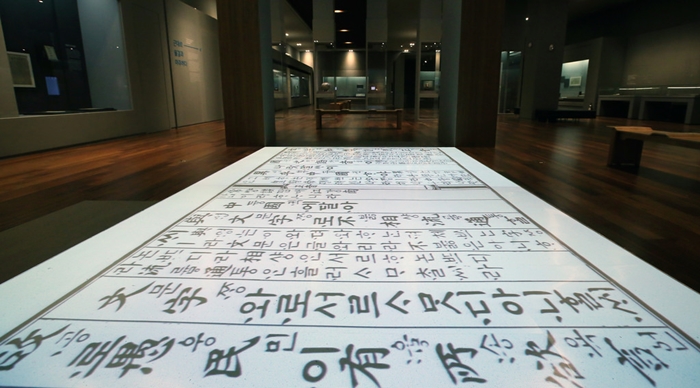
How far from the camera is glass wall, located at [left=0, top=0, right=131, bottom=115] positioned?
17.0ft

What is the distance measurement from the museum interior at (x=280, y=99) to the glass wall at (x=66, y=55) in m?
0.02

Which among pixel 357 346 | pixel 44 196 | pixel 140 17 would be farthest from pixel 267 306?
pixel 140 17

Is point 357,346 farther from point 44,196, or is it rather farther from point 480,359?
point 44,196

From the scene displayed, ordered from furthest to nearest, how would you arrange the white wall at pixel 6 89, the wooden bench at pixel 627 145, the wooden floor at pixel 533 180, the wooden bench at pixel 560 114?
the wooden bench at pixel 560 114 < the white wall at pixel 6 89 < the wooden bench at pixel 627 145 < the wooden floor at pixel 533 180

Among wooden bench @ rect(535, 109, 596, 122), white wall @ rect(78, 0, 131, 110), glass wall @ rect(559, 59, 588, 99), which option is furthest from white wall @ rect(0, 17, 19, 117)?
glass wall @ rect(559, 59, 588, 99)

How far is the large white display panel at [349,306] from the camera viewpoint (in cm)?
105

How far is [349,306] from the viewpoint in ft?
4.45

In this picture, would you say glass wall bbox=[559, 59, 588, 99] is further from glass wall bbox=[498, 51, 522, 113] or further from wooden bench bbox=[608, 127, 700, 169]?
wooden bench bbox=[608, 127, 700, 169]

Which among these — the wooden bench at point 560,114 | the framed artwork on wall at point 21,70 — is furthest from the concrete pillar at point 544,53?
the framed artwork on wall at point 21,70

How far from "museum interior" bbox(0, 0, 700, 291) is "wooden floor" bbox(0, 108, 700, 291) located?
0.06 feet

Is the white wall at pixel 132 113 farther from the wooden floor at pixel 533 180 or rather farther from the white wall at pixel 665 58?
the white wall at pixel 665 58

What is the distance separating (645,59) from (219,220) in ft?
46.6

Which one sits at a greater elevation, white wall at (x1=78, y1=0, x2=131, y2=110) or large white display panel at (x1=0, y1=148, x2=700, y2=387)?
white wall at (x1=78, y1=0, x2=131, y2=110)

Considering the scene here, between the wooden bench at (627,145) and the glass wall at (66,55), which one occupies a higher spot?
the glass wall at (66,55)
